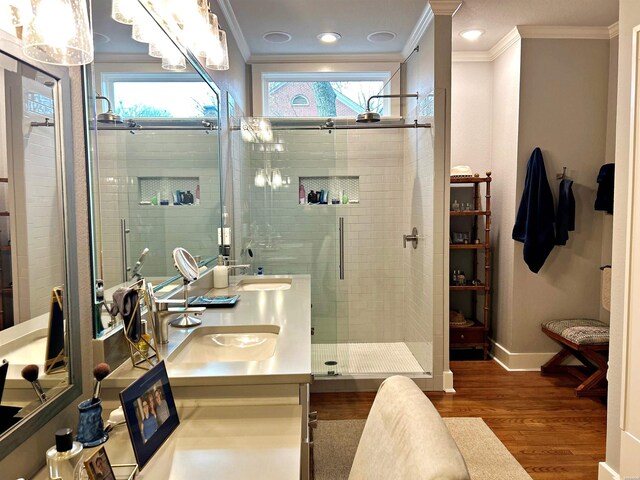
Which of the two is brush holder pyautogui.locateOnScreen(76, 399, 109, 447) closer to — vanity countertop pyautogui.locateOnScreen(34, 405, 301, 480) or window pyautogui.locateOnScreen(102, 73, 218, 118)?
vanity countertop pyautogui.locateOnScreen(34, 405, 301, 480)

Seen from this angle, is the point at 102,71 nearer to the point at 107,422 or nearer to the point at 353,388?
the point at 107,422

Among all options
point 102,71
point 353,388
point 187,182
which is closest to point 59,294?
point 102,71

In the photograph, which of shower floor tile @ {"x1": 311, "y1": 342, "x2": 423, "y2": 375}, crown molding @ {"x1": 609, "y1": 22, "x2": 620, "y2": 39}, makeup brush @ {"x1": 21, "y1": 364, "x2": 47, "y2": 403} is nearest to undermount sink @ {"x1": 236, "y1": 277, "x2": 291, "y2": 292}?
shower floor tile @ {"x1": 311, "y1": 342, "x2": 423, "y2": 375}

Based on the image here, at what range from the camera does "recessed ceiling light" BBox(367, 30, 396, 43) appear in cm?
372

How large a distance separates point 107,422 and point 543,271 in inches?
140

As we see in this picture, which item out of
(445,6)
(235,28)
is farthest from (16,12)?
(445,6)

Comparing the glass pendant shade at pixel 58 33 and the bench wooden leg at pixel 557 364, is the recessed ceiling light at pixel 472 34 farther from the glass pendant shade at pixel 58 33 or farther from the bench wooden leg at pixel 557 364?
the glass pendant shade at pixel 58 33

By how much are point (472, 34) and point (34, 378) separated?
3.85m

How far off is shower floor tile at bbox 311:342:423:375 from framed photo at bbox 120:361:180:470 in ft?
7.69

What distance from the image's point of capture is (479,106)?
416 cm

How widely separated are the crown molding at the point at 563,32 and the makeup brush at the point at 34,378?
153 inches

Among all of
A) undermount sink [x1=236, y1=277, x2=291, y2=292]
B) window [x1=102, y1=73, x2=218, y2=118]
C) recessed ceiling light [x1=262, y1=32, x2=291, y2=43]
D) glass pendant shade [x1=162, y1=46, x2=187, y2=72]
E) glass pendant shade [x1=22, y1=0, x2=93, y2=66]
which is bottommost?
undermount sink [x1=236, y1=277, x2=291, y2=292]

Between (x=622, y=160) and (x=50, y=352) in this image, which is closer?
(x=50, y=352)

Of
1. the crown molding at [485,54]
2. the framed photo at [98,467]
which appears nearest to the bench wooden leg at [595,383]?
the crown molding at [485,54]
